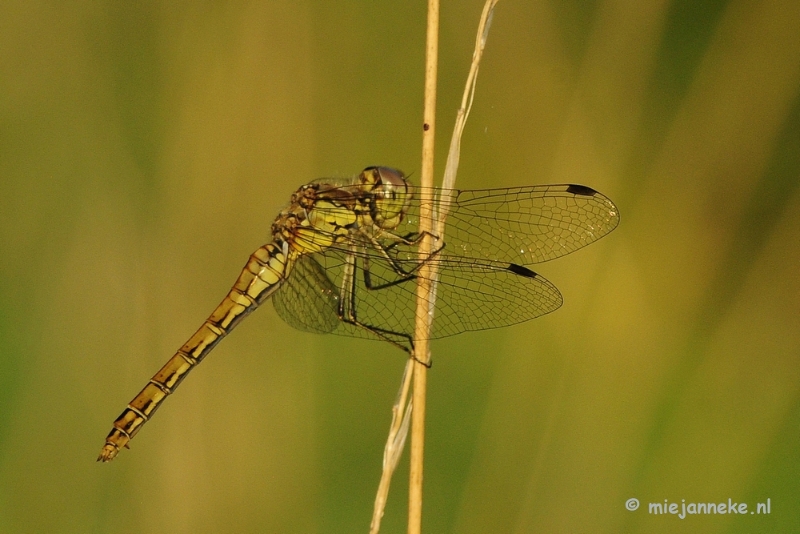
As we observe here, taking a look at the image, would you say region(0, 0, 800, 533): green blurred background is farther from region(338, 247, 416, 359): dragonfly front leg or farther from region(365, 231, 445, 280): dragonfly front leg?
region(365, 231, 445, 280): dragonfly front leg

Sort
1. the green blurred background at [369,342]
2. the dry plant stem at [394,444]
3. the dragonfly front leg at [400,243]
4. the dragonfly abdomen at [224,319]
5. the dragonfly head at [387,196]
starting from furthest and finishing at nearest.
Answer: the green blurred background at [369,342], the dragonfly abdomen at [224,319], the dragonfly head at [387,196], the dragonfly front leg at [400,243], the dry plant stem at [394,444]

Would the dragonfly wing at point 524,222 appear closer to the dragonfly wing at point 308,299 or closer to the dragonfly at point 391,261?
the dragonfly at point 391,261

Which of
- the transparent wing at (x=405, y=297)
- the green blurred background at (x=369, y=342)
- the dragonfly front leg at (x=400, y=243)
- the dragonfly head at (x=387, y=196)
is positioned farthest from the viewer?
the green blurred background at (x=369, y=342)

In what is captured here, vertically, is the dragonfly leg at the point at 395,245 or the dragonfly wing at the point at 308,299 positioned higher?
the dragonfly leg at the point at 395,245

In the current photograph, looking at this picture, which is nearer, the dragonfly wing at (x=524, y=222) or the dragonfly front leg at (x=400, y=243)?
the dragonfly front leg at (x=400, y=243)

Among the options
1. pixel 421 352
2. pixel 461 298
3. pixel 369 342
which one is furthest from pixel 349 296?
pixel 421 352

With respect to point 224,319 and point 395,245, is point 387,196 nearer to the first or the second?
point 395,245

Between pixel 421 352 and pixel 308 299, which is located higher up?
pixel 421 352

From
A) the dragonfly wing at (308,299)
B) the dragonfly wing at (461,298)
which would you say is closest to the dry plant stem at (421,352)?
the dragonfly wing at (461,298)

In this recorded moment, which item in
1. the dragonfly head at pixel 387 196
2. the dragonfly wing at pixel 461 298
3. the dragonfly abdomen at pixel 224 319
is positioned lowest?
the dragonfly abdomen at pixel 224 319
